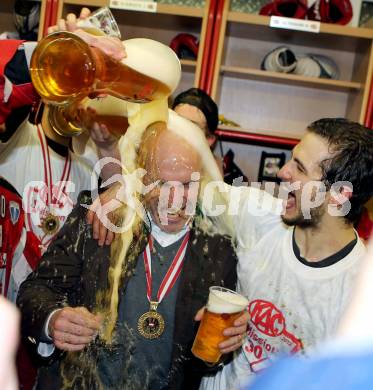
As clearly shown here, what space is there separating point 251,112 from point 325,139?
5.63 feet

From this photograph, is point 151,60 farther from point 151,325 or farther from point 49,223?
point 49,223

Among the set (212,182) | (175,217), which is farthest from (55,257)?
(212,182)

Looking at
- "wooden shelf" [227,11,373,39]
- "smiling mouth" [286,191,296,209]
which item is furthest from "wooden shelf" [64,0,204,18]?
"smiling mouth" [286,191,296,209]

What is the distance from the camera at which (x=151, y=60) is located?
118 cm

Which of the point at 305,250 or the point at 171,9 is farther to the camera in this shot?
the point at 171,9

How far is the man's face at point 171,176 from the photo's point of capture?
1408mm

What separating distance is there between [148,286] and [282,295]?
0.34 meters

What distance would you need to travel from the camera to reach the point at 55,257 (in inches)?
59.1

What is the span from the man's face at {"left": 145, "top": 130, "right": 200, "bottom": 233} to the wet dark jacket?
0.08 meters

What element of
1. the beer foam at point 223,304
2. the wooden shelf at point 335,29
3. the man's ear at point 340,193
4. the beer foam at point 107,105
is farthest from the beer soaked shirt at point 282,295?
the wooden shelf at point 335,29

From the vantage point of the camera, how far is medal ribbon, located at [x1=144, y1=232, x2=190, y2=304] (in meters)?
1.45

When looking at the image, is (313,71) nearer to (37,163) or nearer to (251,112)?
(251,112)

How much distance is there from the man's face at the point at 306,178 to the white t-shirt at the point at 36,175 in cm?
65

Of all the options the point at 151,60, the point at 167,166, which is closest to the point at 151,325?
the point at 167,166
